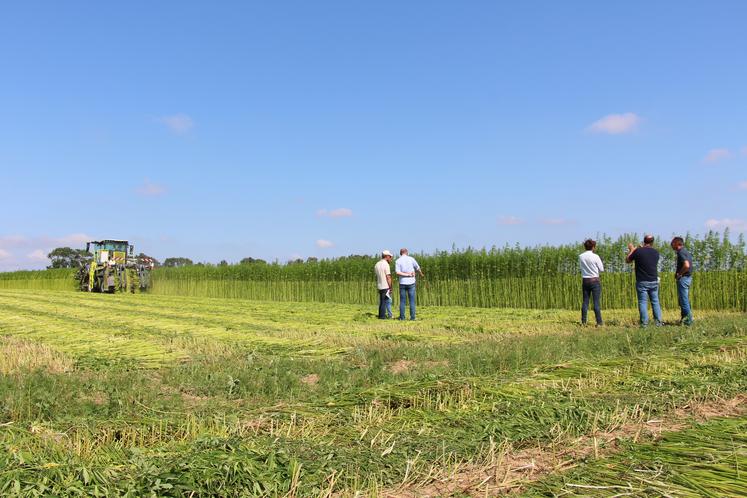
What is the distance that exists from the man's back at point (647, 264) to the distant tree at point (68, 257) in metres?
33.4

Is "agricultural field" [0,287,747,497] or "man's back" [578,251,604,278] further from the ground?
"man's back" [578,251,604,278]

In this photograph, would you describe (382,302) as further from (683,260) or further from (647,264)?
(683,260)

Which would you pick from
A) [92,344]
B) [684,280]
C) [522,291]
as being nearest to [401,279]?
[684,280]

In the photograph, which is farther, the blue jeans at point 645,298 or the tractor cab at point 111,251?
the tractor cab at point 111,251

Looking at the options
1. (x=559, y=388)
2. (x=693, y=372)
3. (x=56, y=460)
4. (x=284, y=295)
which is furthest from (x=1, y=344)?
(x=284, y=295)

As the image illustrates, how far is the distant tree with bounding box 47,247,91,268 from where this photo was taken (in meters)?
36.5

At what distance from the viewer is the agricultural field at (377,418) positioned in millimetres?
2984

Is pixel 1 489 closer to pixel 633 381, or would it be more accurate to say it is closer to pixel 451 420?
pixel 451 420

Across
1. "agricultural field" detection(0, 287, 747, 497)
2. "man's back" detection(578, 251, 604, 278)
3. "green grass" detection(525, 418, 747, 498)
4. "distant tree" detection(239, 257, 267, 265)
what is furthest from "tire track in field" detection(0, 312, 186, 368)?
"distant tree" detection(239, 257, 267, 265)

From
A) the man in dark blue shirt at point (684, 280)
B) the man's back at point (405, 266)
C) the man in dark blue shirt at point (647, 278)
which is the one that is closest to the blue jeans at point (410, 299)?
the man's back at point (405, 266)

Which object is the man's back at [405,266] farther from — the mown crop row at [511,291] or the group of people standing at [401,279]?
the mown crop row at [511,291]

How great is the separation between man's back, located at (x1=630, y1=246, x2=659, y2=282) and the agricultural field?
2.29 meters

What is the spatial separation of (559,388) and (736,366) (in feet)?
7.10

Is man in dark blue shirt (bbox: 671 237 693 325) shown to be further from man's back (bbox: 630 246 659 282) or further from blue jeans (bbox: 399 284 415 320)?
blue jeans (bbox: 399 284 415 320)
